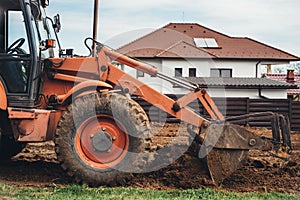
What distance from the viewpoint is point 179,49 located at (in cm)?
3472

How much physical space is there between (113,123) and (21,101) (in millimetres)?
1438

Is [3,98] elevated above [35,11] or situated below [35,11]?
below

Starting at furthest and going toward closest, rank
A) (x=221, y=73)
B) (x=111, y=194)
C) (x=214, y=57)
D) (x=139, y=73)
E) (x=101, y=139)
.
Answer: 1. (x=221, y=73)
2. (x=214, y=57)
3. (x=139, y=73)
4. (x=101, y=139)
5. (x=111, y=194)

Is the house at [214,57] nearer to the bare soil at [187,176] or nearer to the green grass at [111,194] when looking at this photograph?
the bare soil at [187,176]

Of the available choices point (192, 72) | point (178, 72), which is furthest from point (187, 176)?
point (192, 72)

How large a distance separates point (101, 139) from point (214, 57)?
3071 centimetres

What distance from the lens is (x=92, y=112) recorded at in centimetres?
750

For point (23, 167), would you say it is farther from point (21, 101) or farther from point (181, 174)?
point (181, 174)

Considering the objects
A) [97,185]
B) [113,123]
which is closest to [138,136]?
[113,123]

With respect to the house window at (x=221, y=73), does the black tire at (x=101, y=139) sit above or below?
above

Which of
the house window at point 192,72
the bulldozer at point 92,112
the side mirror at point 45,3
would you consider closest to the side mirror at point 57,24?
the side mirror at point 45,3

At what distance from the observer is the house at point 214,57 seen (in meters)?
31.2

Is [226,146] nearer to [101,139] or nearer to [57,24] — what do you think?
[101,139]

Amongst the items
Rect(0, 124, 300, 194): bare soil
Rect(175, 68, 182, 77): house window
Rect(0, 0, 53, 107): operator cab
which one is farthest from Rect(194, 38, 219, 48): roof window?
Rect(0, 0, 53, 107): operator cab
